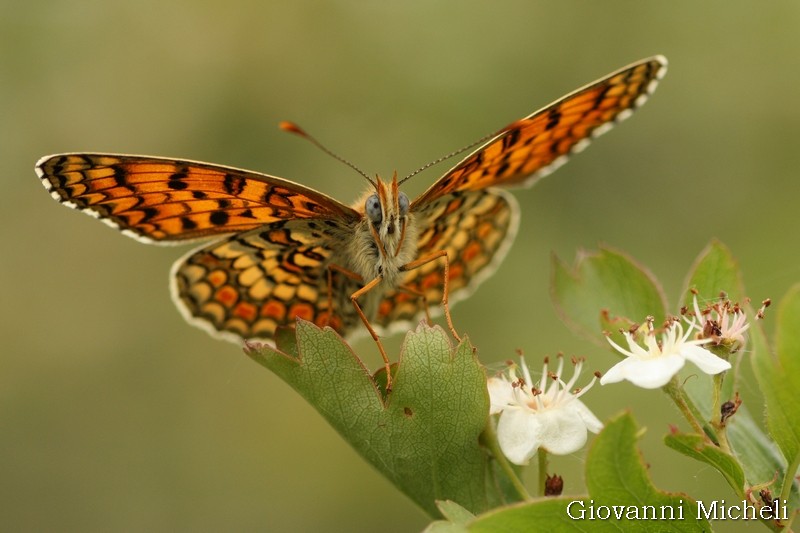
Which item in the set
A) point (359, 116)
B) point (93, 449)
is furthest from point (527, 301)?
point (93, 449)

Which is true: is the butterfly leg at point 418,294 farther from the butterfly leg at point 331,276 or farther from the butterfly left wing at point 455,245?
the butterfly leg at point 331,276

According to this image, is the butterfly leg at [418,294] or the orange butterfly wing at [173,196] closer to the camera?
the orange butterfly wing at [173,196]

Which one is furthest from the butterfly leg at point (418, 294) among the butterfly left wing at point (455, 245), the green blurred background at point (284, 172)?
the green blurred background at point (284, 172)

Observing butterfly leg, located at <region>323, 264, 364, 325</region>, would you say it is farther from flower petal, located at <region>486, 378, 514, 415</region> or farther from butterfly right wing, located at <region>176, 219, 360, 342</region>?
flower petal, located at <region>486, 378, 514, 415</region>

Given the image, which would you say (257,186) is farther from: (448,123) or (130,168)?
(448,123)

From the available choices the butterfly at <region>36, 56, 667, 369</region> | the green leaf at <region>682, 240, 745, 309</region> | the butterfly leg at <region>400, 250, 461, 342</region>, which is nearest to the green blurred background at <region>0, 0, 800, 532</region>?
the butterfly at <region>36, 56, 667, 369</region>

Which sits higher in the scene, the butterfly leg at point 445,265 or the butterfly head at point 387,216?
the butterfly head at point 387,216
